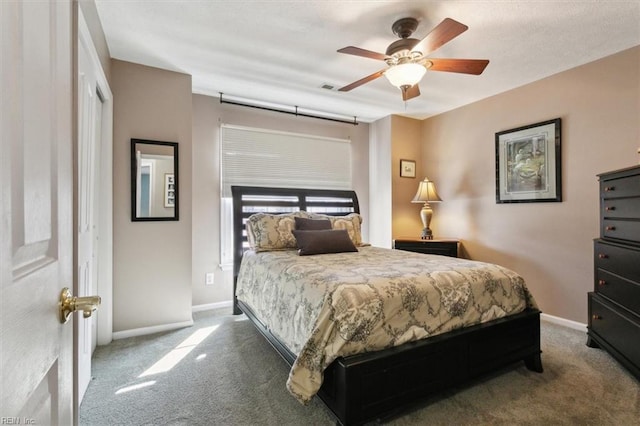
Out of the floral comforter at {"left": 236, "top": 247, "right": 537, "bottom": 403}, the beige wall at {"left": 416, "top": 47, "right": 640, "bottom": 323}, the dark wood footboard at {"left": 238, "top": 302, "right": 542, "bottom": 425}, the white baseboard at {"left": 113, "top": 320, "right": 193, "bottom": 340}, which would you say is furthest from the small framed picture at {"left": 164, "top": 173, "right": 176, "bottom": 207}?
the beige wall at {"left": 416, "top": 47, "right": 640, "bottom": 323}

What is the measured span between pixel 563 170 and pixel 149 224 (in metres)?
4.17

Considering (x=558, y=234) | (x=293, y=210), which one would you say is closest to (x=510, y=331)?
(x=558, y=234)

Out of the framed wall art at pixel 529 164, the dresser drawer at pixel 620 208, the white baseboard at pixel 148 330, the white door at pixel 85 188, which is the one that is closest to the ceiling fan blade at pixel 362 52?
the white door at pixel 85 188

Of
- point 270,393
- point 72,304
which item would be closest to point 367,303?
point 270,393

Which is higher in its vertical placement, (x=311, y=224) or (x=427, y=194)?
(x=427, y=194)

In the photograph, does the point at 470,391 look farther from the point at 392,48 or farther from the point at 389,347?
the point at 392,48

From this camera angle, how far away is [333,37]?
251cm

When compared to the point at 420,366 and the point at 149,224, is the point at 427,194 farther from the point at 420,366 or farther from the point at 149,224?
the point at 149,224

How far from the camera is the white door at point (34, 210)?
44 centimetres

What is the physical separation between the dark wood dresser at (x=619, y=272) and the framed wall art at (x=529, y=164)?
0.81 m

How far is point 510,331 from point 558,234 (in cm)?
170

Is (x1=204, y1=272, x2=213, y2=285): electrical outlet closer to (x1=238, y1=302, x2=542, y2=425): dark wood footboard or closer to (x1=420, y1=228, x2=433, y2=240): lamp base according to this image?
(x1=238, y1=302, x2=542, y2=425): dark wood footboard

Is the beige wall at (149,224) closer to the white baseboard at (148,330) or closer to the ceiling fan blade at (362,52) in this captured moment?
the white baseboard at (148,330)

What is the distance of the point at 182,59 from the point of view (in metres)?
2.88
